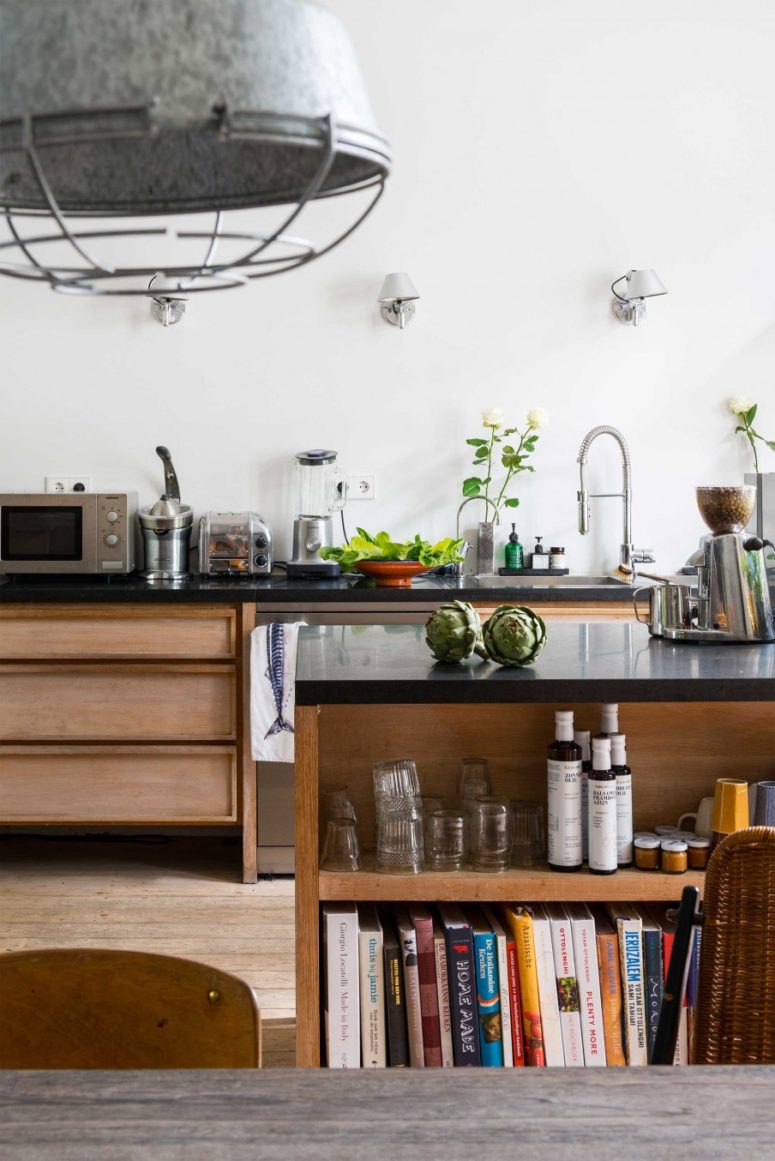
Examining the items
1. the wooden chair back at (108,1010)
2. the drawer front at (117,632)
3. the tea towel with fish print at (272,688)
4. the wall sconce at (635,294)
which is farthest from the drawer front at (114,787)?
the wooden chair back at (108,1010)

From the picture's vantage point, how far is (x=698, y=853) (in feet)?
6.27

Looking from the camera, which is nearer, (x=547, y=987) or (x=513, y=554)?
(x=547, y=987)

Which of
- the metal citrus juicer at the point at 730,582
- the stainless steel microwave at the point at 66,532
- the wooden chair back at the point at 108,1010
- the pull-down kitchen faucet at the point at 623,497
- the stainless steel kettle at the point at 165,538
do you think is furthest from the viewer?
the pull-down kitchen faucet at the point at 623,497

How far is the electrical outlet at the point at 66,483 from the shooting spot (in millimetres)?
4043

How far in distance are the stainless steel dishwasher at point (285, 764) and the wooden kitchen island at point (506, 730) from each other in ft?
3.54

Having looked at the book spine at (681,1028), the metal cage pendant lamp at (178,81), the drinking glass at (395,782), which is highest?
the metal cage pendant lamp at (178,81)

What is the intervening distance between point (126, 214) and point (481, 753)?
139cm

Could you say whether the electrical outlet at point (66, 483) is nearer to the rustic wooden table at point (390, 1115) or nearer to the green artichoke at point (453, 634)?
the green artichoke at point (453, 634)

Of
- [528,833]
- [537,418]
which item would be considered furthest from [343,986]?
[537,418]

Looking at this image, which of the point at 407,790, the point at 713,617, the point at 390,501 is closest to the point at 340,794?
the point at 407,790

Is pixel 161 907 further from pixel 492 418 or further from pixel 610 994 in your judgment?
pixel 492 418

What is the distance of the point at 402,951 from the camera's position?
187 centimetres

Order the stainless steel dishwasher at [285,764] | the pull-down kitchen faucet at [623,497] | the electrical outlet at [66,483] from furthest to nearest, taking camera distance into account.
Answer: the electrical outlet at [66,483]
the pull-down kitchen faucet at [623,497]
the stainless steel dishwasher at [285,764]

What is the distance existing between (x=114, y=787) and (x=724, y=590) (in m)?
1.99
